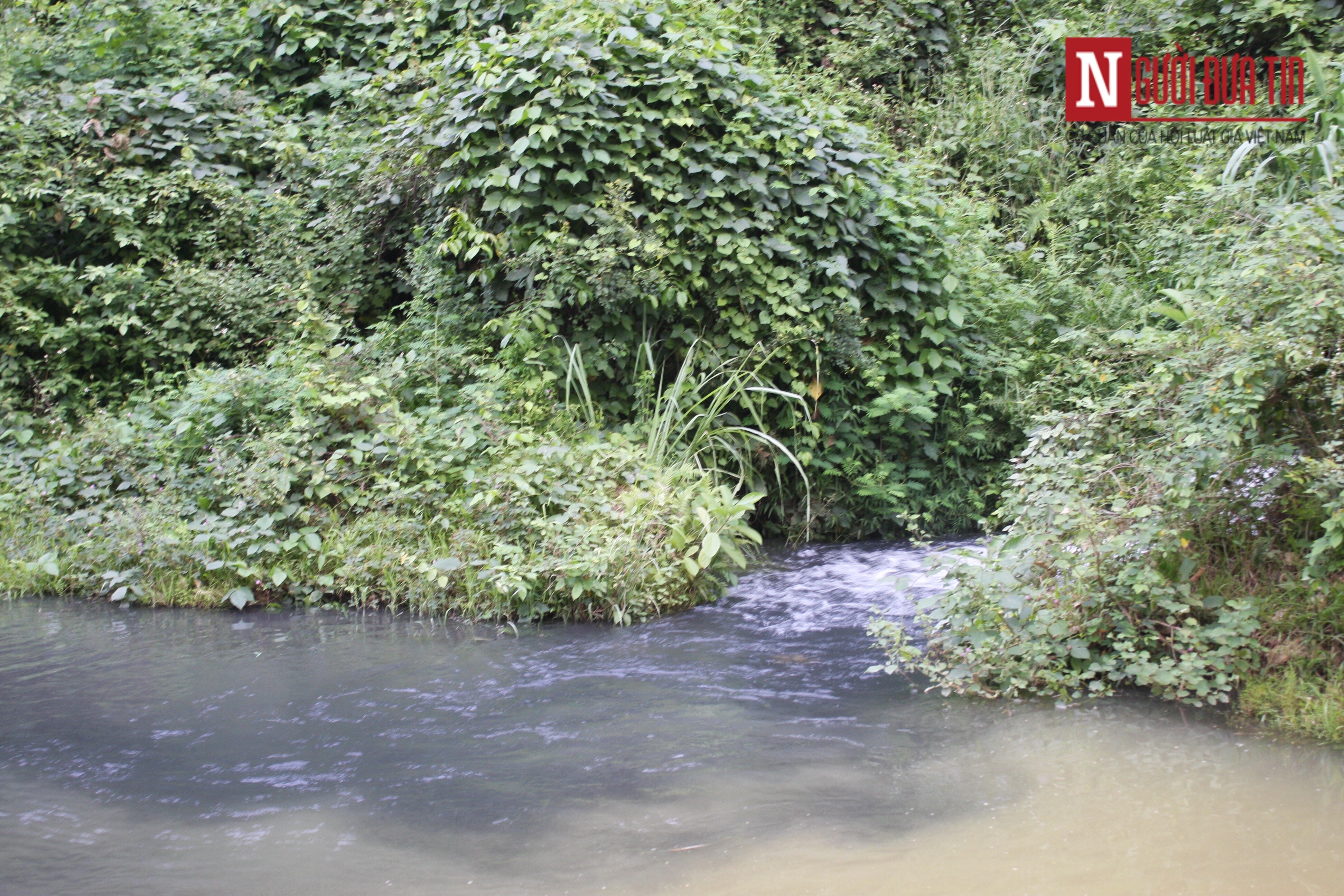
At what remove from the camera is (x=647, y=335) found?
743 centimetres

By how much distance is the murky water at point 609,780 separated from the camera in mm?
3223

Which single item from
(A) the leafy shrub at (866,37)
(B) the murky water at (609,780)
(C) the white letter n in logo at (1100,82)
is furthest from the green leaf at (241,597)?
(C) the white letter n in logo at (1100,82)

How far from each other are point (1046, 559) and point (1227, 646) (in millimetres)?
827

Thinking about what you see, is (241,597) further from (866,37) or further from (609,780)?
(866,37)

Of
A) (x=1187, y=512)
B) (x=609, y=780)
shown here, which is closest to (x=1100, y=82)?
(x=1187, y=512)

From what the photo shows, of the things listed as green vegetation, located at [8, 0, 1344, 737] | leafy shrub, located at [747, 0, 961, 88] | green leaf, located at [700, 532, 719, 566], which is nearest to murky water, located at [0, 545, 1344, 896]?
green vegetation, located at [8, 0, 1344, 737]

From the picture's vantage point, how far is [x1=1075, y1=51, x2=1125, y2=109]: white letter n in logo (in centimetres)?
1050

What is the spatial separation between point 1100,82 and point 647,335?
6429mm

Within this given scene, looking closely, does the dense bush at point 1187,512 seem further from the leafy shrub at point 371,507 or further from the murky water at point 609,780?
the leafy shrub at point 371,507

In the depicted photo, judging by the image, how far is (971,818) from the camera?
351 cm

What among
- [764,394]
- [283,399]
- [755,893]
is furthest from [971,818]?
[283,399]

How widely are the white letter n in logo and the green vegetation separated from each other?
35 centimetres

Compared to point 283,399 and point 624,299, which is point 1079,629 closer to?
point 624,299

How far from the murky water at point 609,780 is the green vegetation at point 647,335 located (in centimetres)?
48
